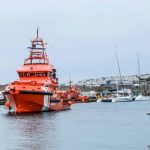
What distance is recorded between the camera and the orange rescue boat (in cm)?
8725

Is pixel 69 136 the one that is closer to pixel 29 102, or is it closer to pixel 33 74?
pixel 29 102

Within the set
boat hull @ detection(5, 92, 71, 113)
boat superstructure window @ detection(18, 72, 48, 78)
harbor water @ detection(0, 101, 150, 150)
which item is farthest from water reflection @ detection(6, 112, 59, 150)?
boat superstructure window @ detection(18, 72, 48, 78)

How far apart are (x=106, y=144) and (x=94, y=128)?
15.6 meters

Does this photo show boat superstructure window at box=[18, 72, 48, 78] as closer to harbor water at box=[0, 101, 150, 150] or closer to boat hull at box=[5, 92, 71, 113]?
boat hull at box=[5, 92, 71, 113]

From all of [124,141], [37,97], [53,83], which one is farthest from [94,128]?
[53,83]

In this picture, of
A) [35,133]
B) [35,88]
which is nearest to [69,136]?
[35,133]

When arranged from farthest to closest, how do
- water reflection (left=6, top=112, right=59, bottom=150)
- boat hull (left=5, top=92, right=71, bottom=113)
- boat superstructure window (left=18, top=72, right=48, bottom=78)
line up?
boat superstructure window (left=18, top=72, right=48, bottom=78), boat hull (left=5, top=92, right=71, bottom=113), water reflection (left=6, top=112, right=59, bottom=150)

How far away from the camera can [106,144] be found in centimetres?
4781

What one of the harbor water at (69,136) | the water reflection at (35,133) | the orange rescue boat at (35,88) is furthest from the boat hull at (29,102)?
the harbor water at (69,136)

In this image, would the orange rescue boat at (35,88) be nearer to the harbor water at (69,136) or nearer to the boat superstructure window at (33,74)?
the boat superstructure window at (33,74)

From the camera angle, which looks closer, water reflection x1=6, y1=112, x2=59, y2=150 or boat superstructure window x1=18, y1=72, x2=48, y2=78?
water reflection x1=6, y1=112, x2=59, y2=150

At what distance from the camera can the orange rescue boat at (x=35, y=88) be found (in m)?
87.2

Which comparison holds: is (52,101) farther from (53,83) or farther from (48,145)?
(48,145)

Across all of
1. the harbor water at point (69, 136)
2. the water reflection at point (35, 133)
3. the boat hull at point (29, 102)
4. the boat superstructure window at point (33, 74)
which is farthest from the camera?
the boat superstructure window at point (33, 74)
